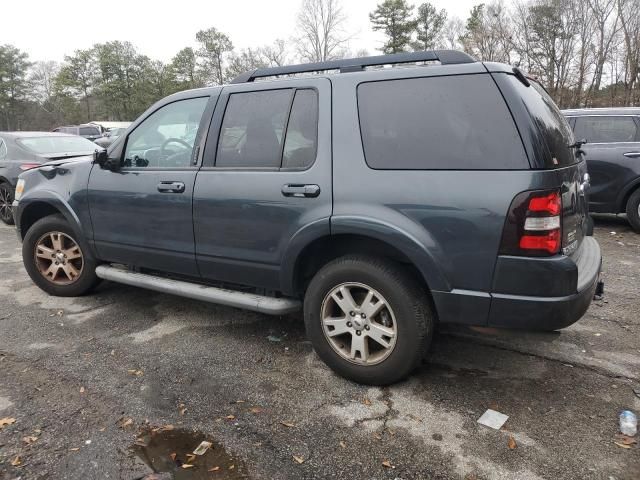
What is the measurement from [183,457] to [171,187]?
1.94m

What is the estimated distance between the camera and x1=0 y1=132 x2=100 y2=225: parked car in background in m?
8.00

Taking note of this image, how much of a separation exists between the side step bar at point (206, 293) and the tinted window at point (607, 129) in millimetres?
6177

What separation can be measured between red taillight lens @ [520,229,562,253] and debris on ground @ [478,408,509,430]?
98 centimetres

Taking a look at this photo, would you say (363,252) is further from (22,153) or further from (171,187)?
(22,153)

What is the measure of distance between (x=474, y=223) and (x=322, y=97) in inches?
50.6

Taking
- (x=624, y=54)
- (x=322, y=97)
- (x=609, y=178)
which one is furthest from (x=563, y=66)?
(x=322, y=97)

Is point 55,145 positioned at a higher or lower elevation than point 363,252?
higher

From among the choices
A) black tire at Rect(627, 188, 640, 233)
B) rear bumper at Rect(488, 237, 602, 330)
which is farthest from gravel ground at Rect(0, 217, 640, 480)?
black tire at Rect(627, 188, 640, 233)

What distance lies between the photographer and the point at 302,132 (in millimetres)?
3102

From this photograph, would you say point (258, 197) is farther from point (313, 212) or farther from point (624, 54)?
point (624, 54)

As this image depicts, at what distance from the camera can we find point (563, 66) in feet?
92.5

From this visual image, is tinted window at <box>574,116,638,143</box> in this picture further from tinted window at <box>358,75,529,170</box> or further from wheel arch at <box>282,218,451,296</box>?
wheel arch at <box>282,218,451,296</box>

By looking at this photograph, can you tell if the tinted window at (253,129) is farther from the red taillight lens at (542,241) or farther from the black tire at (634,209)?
the black tire at (634,209)

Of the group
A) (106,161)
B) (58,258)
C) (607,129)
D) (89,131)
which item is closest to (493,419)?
(106,161)
